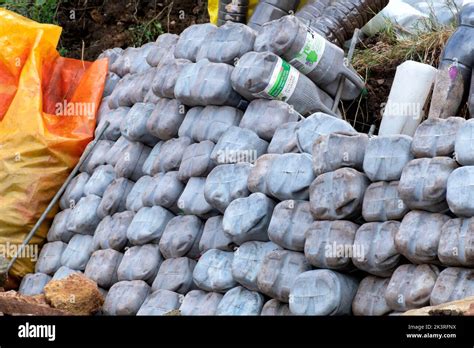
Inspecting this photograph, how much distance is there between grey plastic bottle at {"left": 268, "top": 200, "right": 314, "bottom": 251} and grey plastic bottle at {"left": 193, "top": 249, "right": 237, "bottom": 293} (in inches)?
13.0

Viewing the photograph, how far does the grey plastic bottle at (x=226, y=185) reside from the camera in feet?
18.6

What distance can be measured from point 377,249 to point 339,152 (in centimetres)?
50

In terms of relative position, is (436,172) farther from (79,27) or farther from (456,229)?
(79,27)

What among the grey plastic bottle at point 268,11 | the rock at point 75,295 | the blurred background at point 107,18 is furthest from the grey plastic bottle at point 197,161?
the blurred background at point 107,18

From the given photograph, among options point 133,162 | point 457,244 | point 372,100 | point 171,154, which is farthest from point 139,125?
point 457,244

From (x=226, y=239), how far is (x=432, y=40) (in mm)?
1828

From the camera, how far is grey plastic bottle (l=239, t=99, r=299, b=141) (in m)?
5.87

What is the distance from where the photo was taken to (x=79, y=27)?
9414 millimetres

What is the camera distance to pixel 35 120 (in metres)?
7.24

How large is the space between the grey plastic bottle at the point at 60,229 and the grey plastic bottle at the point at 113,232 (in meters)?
0.37

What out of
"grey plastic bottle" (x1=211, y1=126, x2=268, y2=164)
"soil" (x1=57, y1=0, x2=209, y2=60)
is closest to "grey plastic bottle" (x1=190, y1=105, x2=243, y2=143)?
"grey plastic bottle" (x1=211, y1=126, x2=268, y2=164)

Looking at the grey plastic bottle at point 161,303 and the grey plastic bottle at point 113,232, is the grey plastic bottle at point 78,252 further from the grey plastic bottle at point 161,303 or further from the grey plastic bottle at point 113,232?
the grey plastic bottle at point 161,303

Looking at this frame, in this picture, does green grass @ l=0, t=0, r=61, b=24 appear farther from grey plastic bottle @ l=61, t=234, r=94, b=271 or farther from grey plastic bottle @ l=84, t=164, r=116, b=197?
grey plastic bottle @ l=61, t=234, r=94, b=271

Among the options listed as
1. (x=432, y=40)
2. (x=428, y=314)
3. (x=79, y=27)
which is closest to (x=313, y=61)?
(x=432, y=40)
